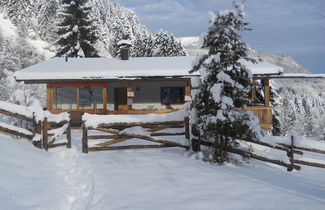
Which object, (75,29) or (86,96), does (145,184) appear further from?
(75,29)

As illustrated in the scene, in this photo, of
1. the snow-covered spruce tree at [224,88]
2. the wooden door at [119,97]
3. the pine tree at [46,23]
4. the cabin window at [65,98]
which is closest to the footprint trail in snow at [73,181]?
the snow-covered spruce tree at [224,88]

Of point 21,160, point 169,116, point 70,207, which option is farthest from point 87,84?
point 70,207

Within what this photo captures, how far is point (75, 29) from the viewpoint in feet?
104

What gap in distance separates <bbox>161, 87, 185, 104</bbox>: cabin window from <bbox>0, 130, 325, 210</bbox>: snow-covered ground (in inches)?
460

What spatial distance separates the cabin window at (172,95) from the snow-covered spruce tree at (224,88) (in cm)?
1219

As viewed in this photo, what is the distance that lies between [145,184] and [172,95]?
14.9 m

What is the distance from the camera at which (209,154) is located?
9758mm

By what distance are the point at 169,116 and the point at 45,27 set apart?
57629 millimetres

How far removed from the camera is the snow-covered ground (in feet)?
19.1

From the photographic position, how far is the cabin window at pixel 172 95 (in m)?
21.7

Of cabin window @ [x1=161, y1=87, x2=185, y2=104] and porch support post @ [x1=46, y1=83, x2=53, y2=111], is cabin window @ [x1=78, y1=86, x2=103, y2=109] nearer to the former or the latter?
porch support post @ [x1=46, y1=83, x2=53, y2=111]

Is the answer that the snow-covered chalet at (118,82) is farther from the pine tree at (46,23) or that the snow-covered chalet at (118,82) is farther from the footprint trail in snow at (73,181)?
the pine tree at (46,23)

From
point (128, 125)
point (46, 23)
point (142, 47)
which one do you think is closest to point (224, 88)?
point (128, 125)

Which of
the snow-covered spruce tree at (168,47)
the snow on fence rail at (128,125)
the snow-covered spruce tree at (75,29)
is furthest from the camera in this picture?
the snow-covered spruce tree at (168,47)
